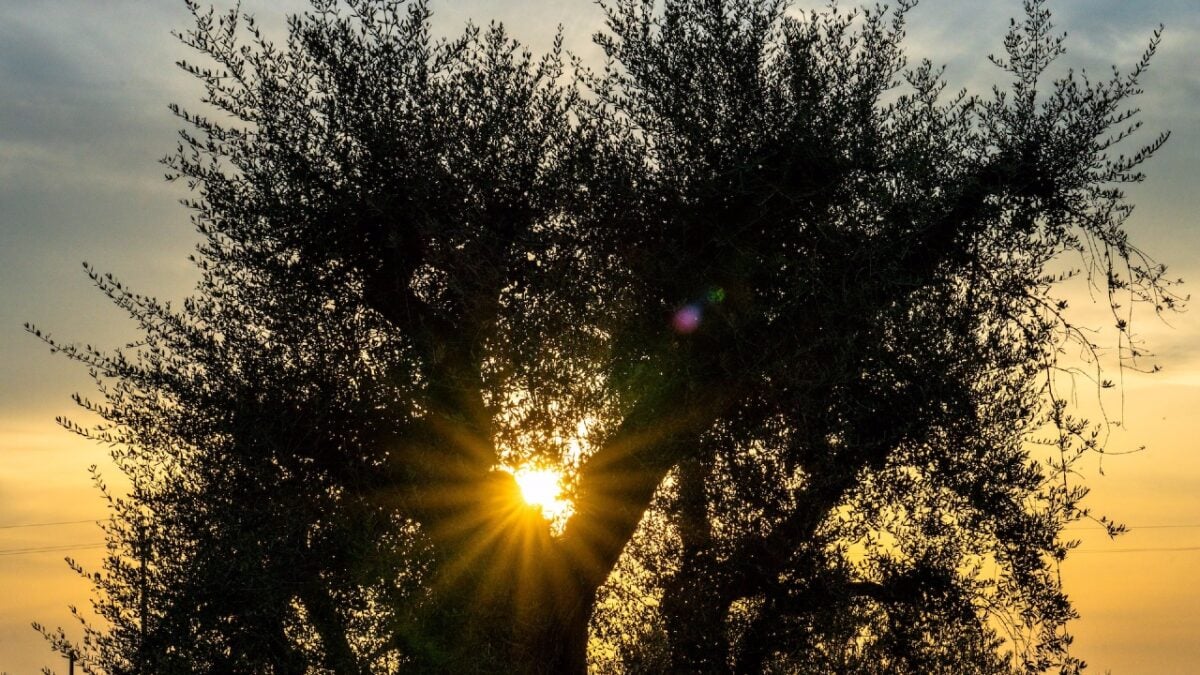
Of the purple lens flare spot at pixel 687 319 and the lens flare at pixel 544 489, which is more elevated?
the purple lens flare spot at pixel 687 319

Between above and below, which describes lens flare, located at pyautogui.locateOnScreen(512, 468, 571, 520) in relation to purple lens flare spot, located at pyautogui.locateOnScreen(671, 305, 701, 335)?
below

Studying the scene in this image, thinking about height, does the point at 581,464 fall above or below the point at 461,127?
below

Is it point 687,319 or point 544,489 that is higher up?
point 687,319

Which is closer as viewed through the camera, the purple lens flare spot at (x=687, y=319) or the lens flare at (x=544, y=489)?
the lens flare at (x=544, y=489)

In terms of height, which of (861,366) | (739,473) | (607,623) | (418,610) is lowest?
(418,610)

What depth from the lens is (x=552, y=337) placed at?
9.96m

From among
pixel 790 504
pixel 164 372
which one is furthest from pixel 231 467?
pixel 790 504

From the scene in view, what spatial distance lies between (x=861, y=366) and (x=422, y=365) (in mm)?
4004

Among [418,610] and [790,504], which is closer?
[418,610]

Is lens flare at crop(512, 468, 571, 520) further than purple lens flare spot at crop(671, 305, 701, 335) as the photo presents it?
No

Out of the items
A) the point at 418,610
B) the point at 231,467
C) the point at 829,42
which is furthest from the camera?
the point at 829,42

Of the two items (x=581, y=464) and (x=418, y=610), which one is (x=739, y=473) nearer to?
(x=581, y=464)

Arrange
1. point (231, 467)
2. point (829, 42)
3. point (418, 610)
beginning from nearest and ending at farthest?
point (418, 610) < point (231, 467) < point (829, 42)

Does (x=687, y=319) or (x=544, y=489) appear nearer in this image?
(x=544, y=489)
